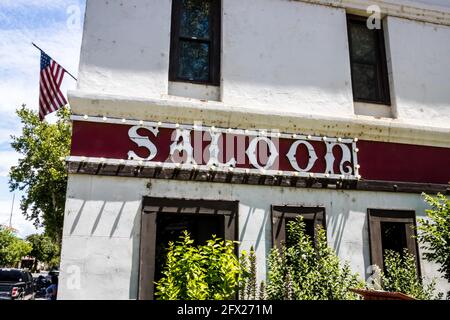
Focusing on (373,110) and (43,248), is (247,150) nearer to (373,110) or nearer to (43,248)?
(373,110)

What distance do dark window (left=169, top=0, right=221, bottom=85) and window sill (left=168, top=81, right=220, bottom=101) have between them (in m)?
0.11

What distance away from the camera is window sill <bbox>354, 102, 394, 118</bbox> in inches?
342

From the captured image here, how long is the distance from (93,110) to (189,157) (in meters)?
1.81

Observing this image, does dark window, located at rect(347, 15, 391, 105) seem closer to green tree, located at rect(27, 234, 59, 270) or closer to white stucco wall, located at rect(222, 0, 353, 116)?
white stucco wall, located at rect(222, 0, 353, 116)

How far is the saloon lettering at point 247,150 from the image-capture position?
7.21 m

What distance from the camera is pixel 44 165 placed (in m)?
27.6

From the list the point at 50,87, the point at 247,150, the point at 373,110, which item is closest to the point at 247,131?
the point at 247,150

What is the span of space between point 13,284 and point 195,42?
15.2 meters

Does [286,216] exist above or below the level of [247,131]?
below

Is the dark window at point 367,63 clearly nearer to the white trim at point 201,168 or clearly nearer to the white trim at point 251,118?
the white trim at point 251,118

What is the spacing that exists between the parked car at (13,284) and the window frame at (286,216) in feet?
45.8

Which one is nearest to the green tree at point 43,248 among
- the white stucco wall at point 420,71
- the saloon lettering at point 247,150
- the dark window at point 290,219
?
the saloon lettering at point 247,150
